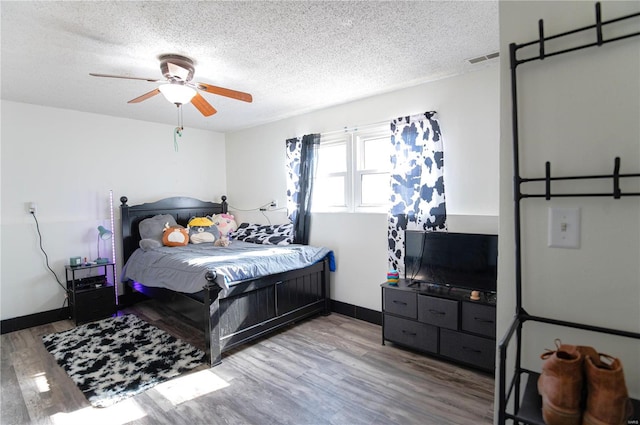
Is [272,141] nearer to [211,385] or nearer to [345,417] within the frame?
[211,385]

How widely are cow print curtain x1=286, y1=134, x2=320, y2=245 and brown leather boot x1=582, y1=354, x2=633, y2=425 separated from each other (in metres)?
3.34

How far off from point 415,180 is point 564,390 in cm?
245

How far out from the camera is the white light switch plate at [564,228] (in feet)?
3.25

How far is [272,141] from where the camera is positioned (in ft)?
14.8

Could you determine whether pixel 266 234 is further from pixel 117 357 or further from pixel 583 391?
pixel 583 391

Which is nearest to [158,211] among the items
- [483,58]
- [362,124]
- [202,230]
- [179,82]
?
[202,230]

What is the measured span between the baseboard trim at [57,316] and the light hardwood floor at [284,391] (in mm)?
428

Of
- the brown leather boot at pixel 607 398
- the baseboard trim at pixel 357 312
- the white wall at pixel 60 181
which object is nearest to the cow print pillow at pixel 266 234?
the baseboard trim at pixel 357 312

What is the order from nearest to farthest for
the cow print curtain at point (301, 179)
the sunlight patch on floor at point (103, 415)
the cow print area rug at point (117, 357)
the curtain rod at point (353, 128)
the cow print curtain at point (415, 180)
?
1. the sunlight patch on floor at point (103, 415)
2. the cow print area rug at point (117, 357)
3. the cow print curtain at point (415, 180)
4. the curtain rod at point (353, 128)
5. the cow print curtain at point (301, 179)

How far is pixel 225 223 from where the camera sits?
4777 millimetres

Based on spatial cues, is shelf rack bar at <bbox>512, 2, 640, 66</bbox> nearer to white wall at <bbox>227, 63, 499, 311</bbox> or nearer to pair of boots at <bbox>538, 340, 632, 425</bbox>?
pair of boots at <bbox>538, 340, 632, 425</bbox>

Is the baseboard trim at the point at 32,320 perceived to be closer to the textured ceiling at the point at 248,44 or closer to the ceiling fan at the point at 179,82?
the textured ceiling at the point at 248,44

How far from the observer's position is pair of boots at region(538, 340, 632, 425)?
2.38ft

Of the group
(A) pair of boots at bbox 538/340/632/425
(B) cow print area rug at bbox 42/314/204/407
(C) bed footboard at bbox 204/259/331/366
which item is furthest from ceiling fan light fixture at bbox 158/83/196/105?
(A) pair of boots at bbox 538/340/632/425
